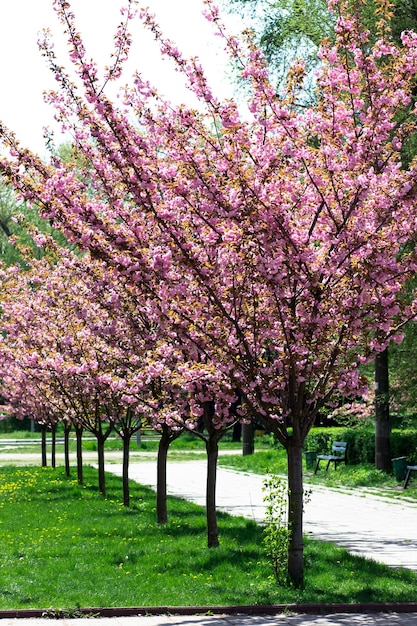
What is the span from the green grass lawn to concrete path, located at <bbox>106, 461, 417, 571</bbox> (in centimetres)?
87

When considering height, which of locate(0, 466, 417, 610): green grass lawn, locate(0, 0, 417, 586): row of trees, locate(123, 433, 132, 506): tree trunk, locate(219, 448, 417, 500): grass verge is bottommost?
locate(219, 448, 417, 500): grass verge

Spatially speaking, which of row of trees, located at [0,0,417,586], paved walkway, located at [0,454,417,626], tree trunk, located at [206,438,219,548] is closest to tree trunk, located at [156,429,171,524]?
paved walkway, located at [0,454,417,626]

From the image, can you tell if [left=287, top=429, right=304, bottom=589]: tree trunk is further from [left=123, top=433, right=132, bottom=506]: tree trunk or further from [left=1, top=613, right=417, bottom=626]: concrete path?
[left=123, top=433, right=132, bottom=506]: tree trunk

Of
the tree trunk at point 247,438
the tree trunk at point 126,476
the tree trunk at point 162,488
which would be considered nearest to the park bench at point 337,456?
the tree trunk at point 247,438

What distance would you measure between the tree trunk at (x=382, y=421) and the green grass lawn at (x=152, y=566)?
28.5 feet

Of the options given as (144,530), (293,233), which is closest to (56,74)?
(293,233)

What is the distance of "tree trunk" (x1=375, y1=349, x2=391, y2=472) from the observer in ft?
79.2

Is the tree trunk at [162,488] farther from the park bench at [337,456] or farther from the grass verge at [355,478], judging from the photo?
the park bench at [337,456]

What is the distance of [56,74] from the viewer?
31.6ft

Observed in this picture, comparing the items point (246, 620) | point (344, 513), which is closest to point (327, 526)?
point (344, 513)

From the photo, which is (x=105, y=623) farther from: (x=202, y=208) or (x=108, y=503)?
(x=108, y=503)

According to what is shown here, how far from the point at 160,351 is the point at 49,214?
263cm

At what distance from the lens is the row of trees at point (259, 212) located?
9.30 metres

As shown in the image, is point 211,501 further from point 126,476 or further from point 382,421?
point 382,421
